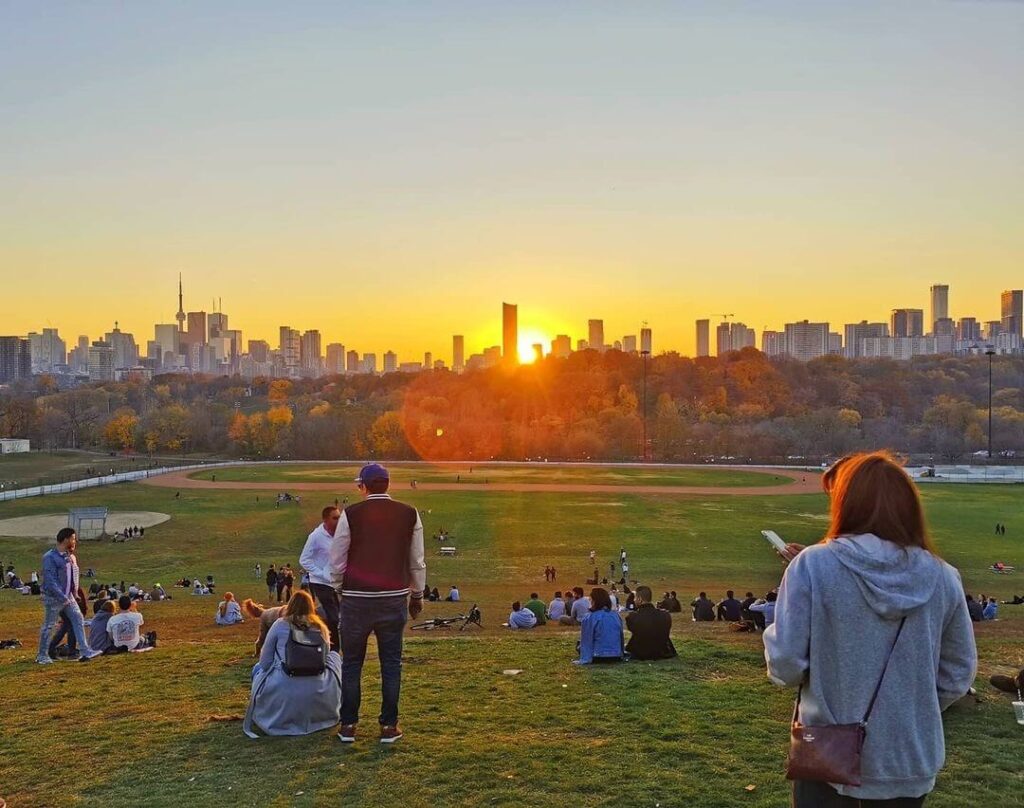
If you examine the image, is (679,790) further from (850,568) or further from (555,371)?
(555,371)

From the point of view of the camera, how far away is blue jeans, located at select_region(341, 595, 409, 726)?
668cm

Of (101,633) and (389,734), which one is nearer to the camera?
(389,734)

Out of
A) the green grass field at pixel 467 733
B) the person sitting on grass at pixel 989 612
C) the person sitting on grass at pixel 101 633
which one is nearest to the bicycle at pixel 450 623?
the green grass field at pixel 467 733

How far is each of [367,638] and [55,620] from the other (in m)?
6.99

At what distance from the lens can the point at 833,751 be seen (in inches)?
122

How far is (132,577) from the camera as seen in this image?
98.7 ft

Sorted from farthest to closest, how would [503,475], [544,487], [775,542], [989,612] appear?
[503,475] < [544,487] < [989,612] < [775,542]

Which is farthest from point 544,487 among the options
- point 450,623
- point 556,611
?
point 450,623

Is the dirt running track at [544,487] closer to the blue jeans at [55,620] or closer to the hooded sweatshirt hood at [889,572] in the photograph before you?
the blue jeans at [55,620]

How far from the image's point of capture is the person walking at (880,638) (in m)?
3.11

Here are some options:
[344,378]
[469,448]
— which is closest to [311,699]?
[469,448]

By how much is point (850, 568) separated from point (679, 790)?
363 centimetres

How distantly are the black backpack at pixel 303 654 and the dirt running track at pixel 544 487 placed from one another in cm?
5074

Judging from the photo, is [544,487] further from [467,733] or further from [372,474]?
[372,474]
